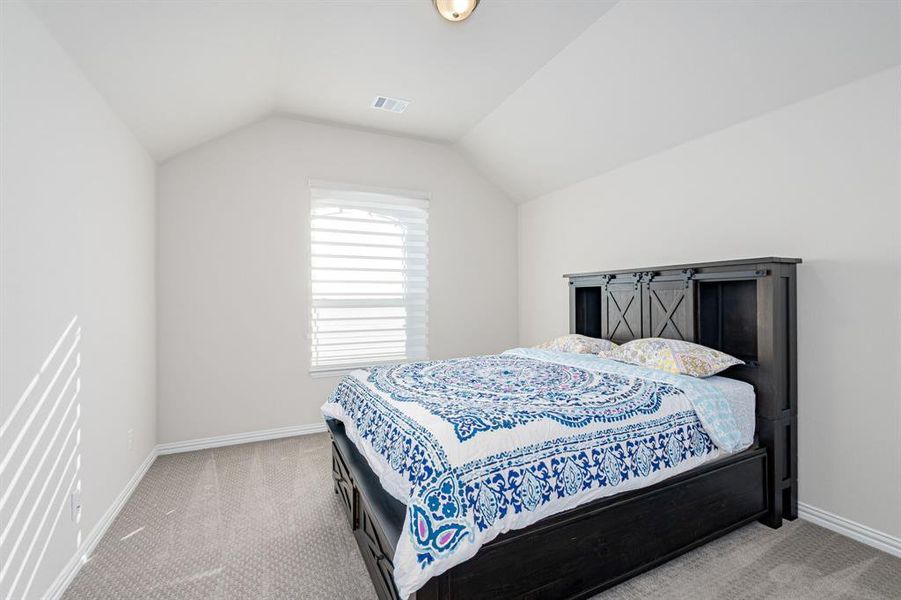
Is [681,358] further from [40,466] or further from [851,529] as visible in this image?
[40,466]

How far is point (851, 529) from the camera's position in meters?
2.19

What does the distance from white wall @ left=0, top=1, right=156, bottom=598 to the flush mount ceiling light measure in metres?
1.77

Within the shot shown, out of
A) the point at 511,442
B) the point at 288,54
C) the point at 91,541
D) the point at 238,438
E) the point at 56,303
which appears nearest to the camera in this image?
the point at 511,442

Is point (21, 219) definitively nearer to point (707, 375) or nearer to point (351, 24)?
point (351, 24)

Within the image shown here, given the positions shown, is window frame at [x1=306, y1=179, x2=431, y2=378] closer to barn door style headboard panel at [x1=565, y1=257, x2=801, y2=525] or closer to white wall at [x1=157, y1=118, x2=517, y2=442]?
white wall at [x1=157, y1=118, x2=517, y2=442]

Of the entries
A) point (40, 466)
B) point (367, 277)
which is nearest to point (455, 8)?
point (367, 277)

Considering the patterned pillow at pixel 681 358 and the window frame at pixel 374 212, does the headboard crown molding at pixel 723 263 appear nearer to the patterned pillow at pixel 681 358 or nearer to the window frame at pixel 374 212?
the patterned pillow at pixel 681 358

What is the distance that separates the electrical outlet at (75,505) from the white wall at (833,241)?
374 centimetres

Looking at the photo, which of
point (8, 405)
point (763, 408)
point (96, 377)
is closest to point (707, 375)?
point (763, 408)

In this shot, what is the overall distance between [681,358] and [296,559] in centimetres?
229

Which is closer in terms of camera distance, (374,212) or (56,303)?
(56,303)

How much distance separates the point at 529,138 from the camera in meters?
3.80

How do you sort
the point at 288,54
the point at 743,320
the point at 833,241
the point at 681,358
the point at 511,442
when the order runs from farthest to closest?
the point at 288,54 < the point at 743,320 < the point at 681,358 < the point at 833,241 < the point at 511,442

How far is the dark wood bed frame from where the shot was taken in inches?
61.9
